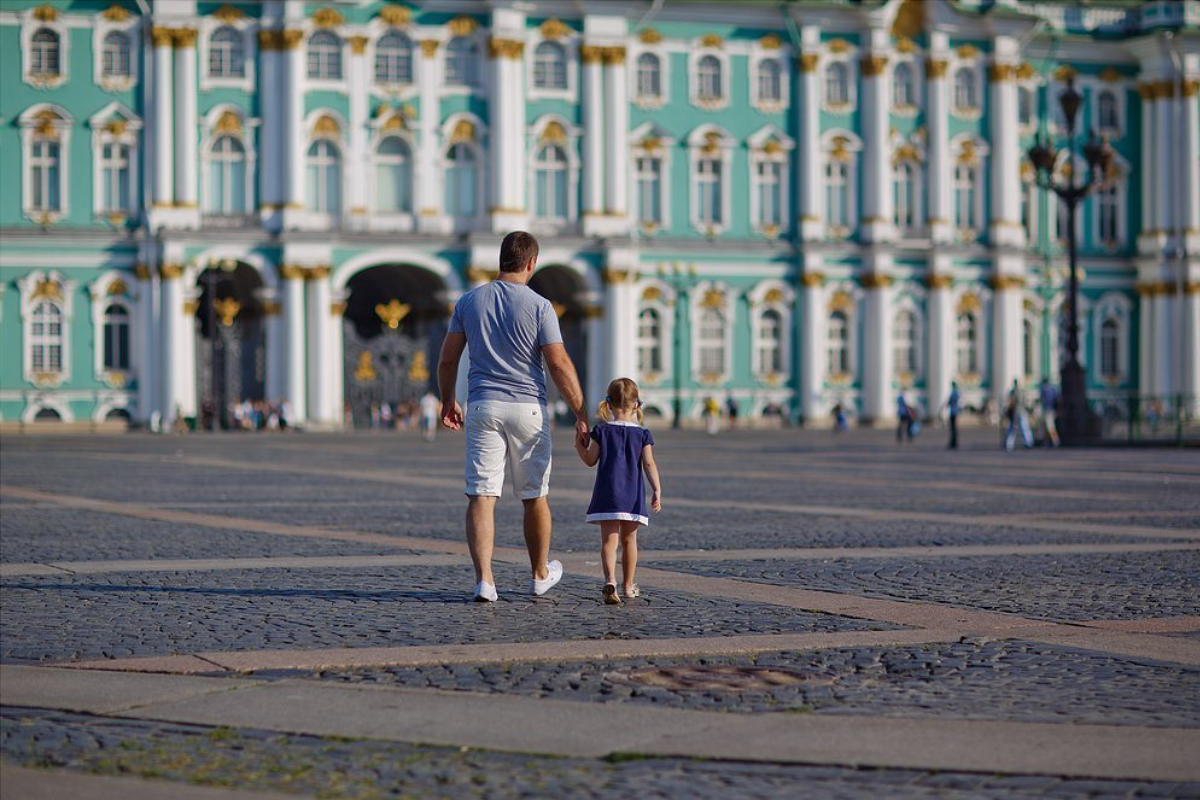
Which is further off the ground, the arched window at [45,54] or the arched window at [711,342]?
the arched window at [45,54]

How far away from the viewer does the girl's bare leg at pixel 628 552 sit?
10.8m

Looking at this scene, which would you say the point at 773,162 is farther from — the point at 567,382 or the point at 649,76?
the point at 567,382

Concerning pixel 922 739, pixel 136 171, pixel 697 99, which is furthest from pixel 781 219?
pixel 922 739

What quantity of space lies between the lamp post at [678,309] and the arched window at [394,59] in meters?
9.57

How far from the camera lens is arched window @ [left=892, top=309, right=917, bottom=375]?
6300 centimetres

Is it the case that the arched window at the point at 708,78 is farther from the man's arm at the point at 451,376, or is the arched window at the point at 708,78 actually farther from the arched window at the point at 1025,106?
the man's arm at the point at 451,376

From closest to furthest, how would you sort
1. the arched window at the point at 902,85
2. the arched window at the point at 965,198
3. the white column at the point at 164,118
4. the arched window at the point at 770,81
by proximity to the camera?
the white column at the point at 164,118
the arched window at the point at 770,81
the arched window at the point at 902,85
the arched window at the point at 965,198

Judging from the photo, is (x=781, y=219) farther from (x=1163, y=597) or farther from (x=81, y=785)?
(x=81, y=785)

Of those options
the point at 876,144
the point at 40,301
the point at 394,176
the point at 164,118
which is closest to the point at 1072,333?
the point at 876,144

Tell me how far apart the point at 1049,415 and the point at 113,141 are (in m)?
27.8

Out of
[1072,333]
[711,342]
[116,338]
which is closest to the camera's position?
[1072,333]

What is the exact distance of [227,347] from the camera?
5575 cm

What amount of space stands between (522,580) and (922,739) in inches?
224

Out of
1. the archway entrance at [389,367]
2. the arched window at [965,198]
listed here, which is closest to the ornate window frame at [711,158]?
the arched window at [965,198]
